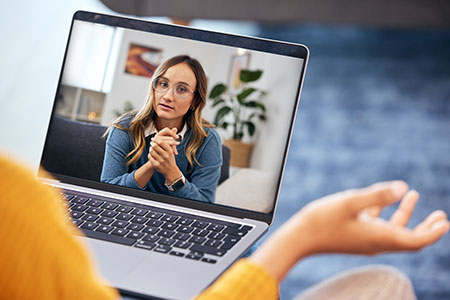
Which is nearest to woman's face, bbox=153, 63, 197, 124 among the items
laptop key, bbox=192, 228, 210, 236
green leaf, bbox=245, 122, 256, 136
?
green leaf, bbox=245, 122, 256, 136

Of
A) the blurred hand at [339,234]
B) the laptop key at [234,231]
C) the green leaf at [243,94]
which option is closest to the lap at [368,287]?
the blurred hand at [339,234]

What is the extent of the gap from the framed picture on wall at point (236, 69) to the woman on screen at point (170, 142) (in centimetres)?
5

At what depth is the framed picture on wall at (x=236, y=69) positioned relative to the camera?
812mm

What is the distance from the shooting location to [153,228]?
0.69 m

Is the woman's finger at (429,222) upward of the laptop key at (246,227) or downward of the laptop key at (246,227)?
upward

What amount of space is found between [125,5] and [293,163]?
1.67m

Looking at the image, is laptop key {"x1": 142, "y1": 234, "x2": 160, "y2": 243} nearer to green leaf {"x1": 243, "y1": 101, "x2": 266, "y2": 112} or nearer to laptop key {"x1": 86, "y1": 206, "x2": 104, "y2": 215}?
laptop key {"x1": 86, "y1": 206, "x2": 104, "y2": 215}

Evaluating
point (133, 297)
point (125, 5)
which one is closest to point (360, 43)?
point (125, 5)

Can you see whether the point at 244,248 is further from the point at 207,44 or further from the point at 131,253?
the point at 207,44

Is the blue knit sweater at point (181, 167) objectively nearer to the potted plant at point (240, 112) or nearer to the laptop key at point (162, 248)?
the potted plant at point (240, 112)

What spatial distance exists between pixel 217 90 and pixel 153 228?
10.8 inches

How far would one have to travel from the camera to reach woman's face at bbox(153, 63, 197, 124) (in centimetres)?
83

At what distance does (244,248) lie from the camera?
65 centimetres

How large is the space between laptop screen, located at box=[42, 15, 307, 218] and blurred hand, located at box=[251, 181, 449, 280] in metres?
0.38
